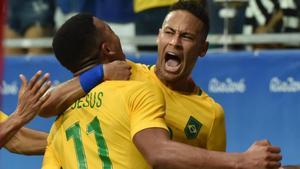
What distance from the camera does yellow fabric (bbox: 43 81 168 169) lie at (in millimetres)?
3912

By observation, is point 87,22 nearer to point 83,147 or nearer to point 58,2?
point 83,147

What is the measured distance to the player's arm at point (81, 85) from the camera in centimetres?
433

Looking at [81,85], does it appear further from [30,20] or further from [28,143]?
[30,20]

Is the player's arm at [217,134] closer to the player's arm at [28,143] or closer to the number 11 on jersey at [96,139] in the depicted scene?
the number 11 on jersey at [96,139]

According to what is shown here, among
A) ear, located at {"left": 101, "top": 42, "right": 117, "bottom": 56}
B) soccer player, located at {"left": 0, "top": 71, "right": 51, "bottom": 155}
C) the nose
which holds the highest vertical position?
the nose

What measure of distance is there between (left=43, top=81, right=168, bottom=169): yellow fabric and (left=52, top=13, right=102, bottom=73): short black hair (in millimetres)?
234

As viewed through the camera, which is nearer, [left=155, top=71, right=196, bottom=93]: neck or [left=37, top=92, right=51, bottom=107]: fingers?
[left=37, top=92, right=51, bottom=107]: fingers

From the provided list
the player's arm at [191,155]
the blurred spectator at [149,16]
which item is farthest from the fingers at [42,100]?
the blurred spectator at [149,16]

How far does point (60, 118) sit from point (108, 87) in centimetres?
37

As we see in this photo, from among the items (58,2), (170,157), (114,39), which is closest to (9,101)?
(58,2)

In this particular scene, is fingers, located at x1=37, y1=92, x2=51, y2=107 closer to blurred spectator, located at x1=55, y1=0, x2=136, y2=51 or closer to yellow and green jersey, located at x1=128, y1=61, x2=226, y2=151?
yellow and green jersey, located at x1=128, y1=61, x2=226, y2=151

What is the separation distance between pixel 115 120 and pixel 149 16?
174 inches

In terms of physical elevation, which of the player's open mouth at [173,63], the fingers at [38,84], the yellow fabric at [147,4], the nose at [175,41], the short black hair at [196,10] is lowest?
the fingers at [38,84]

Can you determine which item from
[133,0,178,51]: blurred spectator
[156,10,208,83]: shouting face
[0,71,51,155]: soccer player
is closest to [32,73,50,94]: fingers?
[0,71,51,155]: soccer player
